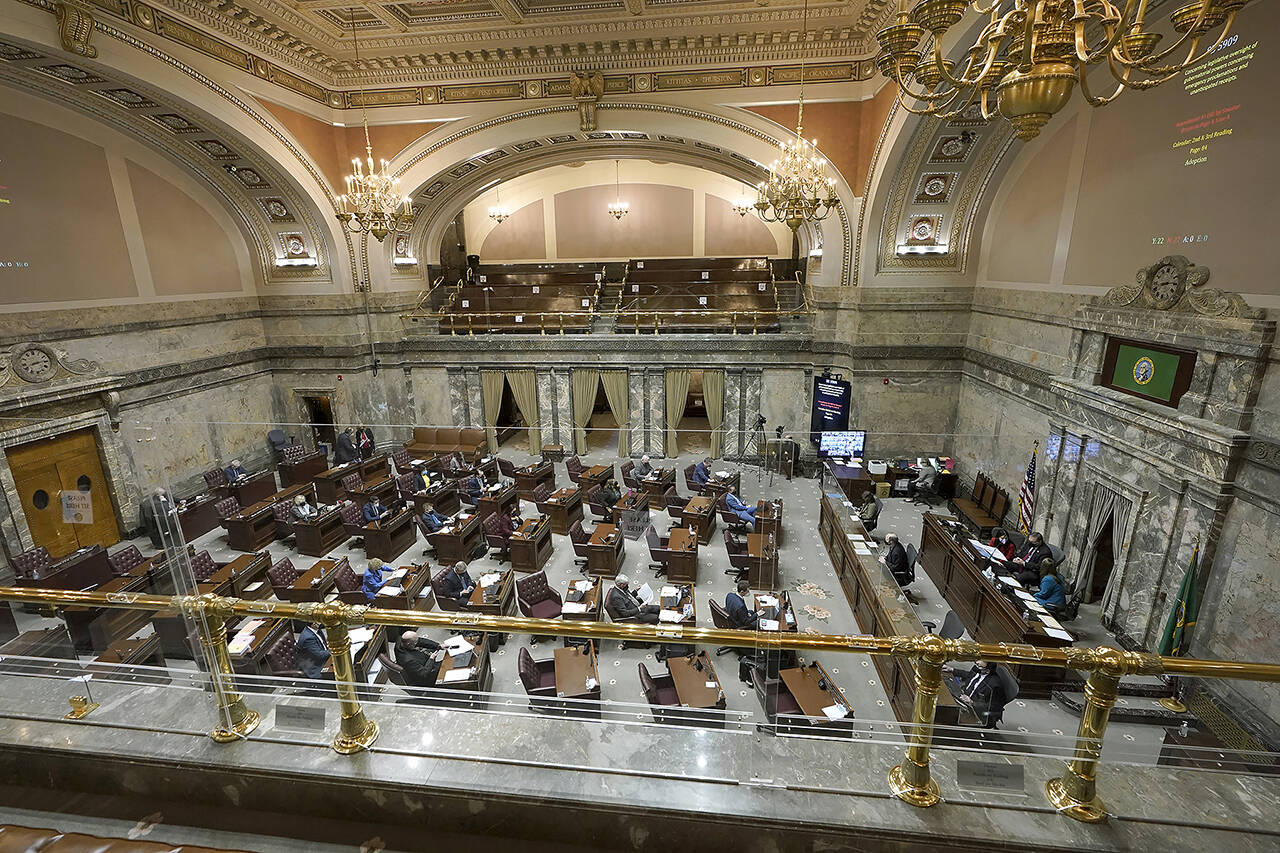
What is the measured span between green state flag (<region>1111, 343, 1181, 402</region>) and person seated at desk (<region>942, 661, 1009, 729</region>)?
3960 mm

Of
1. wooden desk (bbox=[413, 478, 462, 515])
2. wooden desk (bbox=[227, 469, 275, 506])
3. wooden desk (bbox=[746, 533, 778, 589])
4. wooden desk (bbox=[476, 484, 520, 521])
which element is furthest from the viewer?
wooden desk (bbox=[413, 478, 462, 515])

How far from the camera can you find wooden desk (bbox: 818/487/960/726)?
5.09 metres

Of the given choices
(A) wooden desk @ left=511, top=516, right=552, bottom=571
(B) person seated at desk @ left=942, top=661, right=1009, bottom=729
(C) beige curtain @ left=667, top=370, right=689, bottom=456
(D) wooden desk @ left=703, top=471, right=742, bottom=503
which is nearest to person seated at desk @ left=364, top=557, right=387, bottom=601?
(A) wooden desk @ left=511, top=516, right=552, bottom=571

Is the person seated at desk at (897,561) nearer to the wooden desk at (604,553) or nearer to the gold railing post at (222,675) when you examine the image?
the wooden desk at (604,553)

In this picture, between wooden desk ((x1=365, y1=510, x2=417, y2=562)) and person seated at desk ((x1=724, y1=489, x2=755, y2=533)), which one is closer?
wooden desk ((x1=365, y1=510, x2=417, y2=562))

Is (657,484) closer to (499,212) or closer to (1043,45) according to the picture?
(1043,45)

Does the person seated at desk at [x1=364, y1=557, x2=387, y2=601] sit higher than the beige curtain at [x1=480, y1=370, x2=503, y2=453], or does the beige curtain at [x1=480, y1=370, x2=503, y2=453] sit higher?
the beige curtain at [x1=480, y1=370, x2=503, y2=453]

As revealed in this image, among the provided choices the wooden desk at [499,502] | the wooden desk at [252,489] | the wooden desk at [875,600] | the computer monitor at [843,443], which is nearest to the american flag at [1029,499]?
the wooden desk at [875,600]

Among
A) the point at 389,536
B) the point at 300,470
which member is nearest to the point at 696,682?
the point at 389,536

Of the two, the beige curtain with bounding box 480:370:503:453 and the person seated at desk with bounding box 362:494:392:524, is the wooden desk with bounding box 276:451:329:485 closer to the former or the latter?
the person seated at desk with bounding box 362:494:392:524

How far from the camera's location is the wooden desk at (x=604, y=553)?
8.19m

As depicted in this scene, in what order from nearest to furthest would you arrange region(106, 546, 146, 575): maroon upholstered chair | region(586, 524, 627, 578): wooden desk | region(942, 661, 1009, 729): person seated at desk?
1. region(942, 661, 1009, 729): person seated at desk
2. region(106, 546, 146, 575): maroon upholstered chair
3. region(586, 524, 627, 578): wooden desk

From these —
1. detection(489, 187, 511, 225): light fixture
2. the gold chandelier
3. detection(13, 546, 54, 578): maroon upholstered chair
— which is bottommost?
detection(13, 546, 54, 578): maroon upholstered chair

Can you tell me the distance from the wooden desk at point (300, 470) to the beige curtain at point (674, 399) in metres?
7.51
